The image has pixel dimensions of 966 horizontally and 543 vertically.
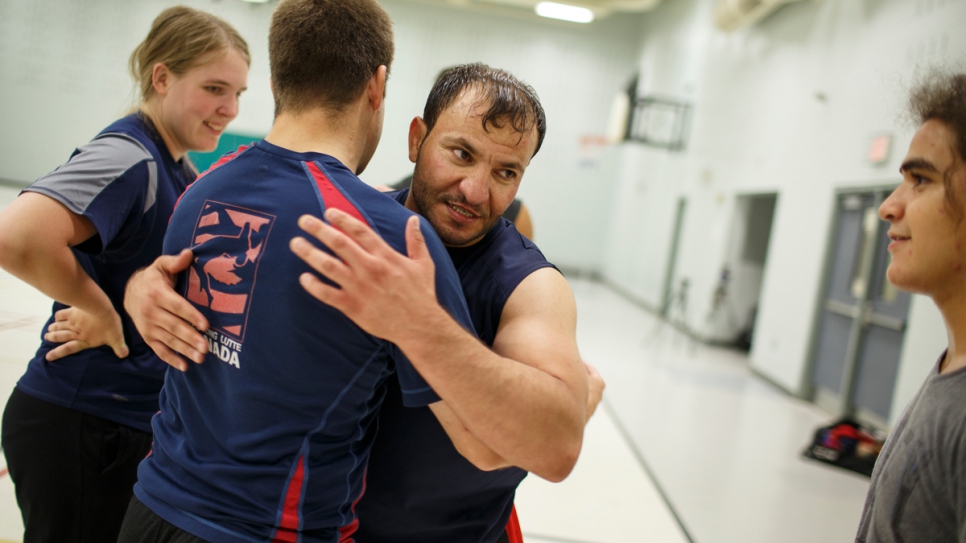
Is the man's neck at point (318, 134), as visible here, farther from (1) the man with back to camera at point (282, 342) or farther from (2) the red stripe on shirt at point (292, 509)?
(2) the red stripe on shirt at point (292, 509)

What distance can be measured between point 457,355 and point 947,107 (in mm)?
970

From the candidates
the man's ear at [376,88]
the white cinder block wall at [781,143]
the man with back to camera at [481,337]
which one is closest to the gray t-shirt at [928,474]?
the man with back to camera at [481,337]

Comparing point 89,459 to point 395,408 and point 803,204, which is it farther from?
point 803,204

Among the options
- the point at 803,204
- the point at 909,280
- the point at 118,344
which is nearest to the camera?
the point at 909,280

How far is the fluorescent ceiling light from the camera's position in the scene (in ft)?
11.6

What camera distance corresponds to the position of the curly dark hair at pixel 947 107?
1015 millimetres

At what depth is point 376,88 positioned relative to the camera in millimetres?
1033

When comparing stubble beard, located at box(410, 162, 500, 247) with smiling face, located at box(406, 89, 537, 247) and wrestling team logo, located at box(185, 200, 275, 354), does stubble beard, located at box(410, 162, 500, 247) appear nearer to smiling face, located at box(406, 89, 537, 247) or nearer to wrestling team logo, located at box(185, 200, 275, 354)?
smiling face, located at box(406, 89, 537, 247)

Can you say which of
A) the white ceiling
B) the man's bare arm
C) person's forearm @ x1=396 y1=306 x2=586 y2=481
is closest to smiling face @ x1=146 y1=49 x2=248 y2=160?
the man's bare arm

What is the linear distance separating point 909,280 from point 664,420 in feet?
12.9

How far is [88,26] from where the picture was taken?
6.59 feet

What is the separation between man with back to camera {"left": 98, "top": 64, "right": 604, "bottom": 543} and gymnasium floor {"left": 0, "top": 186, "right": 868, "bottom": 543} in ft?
4.16

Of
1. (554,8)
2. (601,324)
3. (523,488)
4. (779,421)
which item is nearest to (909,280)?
(523,488)

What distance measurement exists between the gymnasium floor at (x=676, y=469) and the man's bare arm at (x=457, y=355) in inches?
56.9
